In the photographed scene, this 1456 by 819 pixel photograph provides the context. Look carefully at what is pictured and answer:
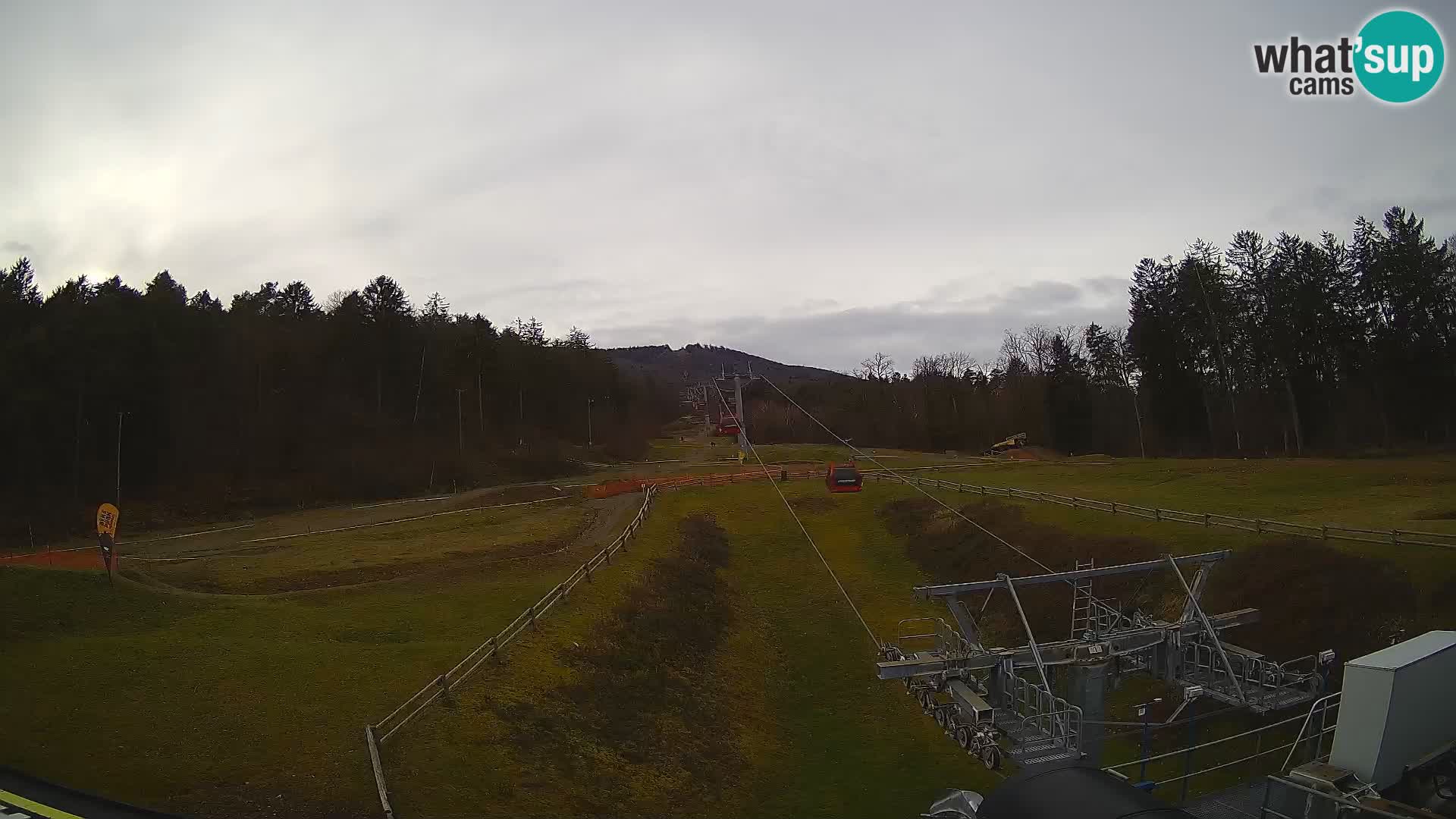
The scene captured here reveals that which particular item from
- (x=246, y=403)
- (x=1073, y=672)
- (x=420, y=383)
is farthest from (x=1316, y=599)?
(x=420, y=383)

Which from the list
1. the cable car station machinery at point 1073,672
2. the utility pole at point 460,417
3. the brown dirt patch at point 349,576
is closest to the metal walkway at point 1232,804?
the cable car station machinery at point 1073,672

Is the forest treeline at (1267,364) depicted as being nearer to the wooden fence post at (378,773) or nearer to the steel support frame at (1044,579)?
the steel support frame at (1044,579)

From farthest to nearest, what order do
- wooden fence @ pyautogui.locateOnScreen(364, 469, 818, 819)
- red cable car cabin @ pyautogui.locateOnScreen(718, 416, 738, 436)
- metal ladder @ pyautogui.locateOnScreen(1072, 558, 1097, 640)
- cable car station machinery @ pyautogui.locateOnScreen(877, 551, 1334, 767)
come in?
red cable car cabin @ pyautogui.locateOnScreen(718, 416, 738, 436) → metal ladder @ pyautogui.locateOnScreen(1072, 558, 1097, 640) → cable car station machinery @ pyautogui.locateOnScreen(877, 551, 1334, 767) → wooden fence @ pyautogui.locateOnScreen(364, 469, 818, 819)

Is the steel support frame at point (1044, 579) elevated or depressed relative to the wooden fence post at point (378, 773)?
elevated

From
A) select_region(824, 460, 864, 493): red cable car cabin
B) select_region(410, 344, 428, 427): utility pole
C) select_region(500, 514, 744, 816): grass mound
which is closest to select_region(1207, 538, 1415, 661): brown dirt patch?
select_region(824, 460, 864, 493): red cable car cabin

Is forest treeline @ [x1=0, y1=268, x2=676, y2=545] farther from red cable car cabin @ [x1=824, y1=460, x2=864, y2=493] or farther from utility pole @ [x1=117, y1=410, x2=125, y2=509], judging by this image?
red cable car cabin @ [x1=824, y1=460, x2=864, y2=493]
